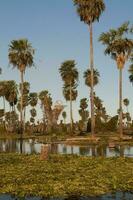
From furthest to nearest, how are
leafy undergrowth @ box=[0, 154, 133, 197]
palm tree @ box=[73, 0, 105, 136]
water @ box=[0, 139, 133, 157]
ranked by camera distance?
palm tree @ box=[73, 0, 105, 136] → water @ box=[0, 139, 133, 157] → leafy undergrowth @ box=[0, 154, 133, 197]

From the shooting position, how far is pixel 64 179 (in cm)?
2162

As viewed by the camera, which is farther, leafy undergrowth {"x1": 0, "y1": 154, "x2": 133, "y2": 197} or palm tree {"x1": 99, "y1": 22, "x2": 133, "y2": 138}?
palm tree {"x1": 99, "y1": 22, "x2": 133, "y2": 138}

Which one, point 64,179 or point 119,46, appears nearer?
point 64,179

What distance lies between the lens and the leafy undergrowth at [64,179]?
18830 millimetres

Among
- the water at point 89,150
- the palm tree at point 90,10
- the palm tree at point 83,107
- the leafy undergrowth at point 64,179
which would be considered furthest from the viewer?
the palm tree at point 83,107

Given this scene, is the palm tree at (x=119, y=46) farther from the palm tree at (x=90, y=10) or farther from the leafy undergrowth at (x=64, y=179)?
the leafy undergrowth at (x=64, y=179)

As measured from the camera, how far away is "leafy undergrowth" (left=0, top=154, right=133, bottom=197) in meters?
18.8

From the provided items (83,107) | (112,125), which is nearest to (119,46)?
(112,125)

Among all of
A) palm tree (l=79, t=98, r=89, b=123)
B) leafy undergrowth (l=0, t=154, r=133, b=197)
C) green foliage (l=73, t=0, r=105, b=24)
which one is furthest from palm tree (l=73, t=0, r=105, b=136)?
palm tree (l=79, t=98, r=89, b=123)

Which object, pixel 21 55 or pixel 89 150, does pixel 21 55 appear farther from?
pixel 89 150

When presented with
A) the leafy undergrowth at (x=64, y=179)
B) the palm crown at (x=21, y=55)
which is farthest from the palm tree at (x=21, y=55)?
the leafy undergrowth at (x=64, y=179)

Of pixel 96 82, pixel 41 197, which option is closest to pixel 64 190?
pixel 41 197

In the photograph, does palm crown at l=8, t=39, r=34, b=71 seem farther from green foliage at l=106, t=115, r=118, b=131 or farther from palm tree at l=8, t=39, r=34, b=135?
green foliage at l=106, t=115, r=118, b=131

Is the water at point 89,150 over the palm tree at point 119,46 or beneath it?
beneath
